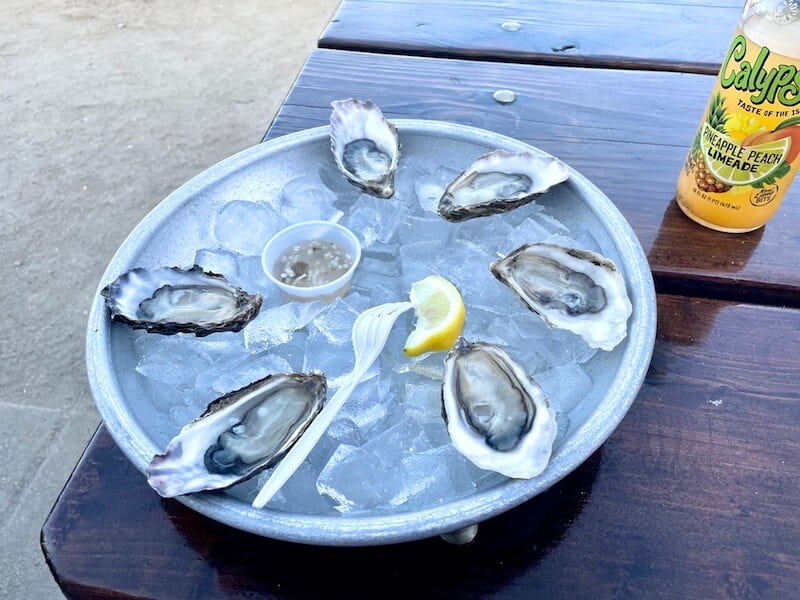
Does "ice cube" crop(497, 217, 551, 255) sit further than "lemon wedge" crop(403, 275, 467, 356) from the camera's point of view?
Yes

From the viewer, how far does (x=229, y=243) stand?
1.08m

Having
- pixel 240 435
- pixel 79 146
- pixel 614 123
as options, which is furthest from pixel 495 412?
pixel 79 146

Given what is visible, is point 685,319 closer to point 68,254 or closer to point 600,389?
point 600,389

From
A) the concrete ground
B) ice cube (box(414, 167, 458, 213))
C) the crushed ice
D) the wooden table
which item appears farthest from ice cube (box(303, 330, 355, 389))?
the concrete ground

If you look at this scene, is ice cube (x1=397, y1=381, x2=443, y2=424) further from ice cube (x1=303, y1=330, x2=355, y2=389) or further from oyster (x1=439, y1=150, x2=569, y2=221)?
oyster (x1=439, y1=150, x2=569, y2=221)

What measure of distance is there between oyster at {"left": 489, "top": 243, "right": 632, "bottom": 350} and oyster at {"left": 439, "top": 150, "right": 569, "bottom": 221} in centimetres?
12

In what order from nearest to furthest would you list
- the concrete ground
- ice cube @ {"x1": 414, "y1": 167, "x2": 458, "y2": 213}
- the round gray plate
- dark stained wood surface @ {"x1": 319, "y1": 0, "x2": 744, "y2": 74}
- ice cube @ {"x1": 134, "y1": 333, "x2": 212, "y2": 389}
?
the round gray plate, ice cube @ {"x1": 134, "y1": 333, "x2": 212, "y2": 389}, ice cube @ {"x1": 414, "y1": 167, "x2": 458, "y2": 213}, dark stained wood surface @ {"x1": 319, "y1": 0, "x2": 744, "y2": 74}, the concrete ground

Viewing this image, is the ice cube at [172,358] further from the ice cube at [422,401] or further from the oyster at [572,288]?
the oyster at [572,288]

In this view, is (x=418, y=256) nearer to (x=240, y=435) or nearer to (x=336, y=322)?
(x=336, y=322)

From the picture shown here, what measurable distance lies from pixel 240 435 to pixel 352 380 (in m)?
0.16

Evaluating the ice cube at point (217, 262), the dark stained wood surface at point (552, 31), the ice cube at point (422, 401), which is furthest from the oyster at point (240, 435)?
the dark stained wood surface at point (552, 31)

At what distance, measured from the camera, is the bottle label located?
3.02ft

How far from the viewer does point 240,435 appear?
0.85 metres

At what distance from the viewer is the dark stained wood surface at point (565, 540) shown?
781 millimetres
